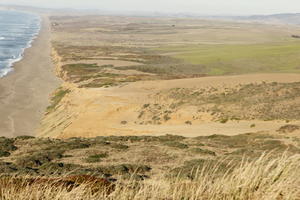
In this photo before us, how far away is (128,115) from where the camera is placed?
34156mm

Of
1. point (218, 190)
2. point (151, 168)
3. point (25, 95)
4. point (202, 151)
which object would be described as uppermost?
point (218, 190)

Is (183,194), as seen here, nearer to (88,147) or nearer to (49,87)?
(88,147)

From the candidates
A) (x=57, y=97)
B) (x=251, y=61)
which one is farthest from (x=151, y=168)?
(x=251, y=61)

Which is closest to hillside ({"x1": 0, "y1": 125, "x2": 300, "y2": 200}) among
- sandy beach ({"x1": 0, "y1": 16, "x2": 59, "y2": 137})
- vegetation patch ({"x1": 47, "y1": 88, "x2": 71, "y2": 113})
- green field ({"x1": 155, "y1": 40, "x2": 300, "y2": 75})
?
sandy beach ({"x1": 0, "y1": 16, "x2": 59, "y2": 137})

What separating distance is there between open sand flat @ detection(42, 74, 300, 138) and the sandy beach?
2.04m

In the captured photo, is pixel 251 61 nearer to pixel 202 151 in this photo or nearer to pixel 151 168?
pixel 202 151

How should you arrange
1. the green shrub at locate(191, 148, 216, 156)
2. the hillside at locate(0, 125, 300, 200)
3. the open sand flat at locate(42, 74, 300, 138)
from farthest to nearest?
the open sand flat at locate(42, 74, 300, 138), the green shrub at locate(191, 148, 216, 156), the hillside at locate(0, 125, 300, 200)

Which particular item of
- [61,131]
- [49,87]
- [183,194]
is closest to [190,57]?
[49,87]

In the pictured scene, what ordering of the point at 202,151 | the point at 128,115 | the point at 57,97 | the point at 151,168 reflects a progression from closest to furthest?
the point at 151,168 < the point at 202,151 < the point at 128,115 < the point at 57,97

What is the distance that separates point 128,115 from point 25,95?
1937 centimetres

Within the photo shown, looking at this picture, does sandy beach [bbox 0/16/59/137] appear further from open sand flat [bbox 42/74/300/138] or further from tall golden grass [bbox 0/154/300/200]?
tall golden grass [bbox 0/154/300/200]

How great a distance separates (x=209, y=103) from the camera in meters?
34.6

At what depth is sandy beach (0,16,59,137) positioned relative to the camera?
116ft

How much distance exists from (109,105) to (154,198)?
105 feet
